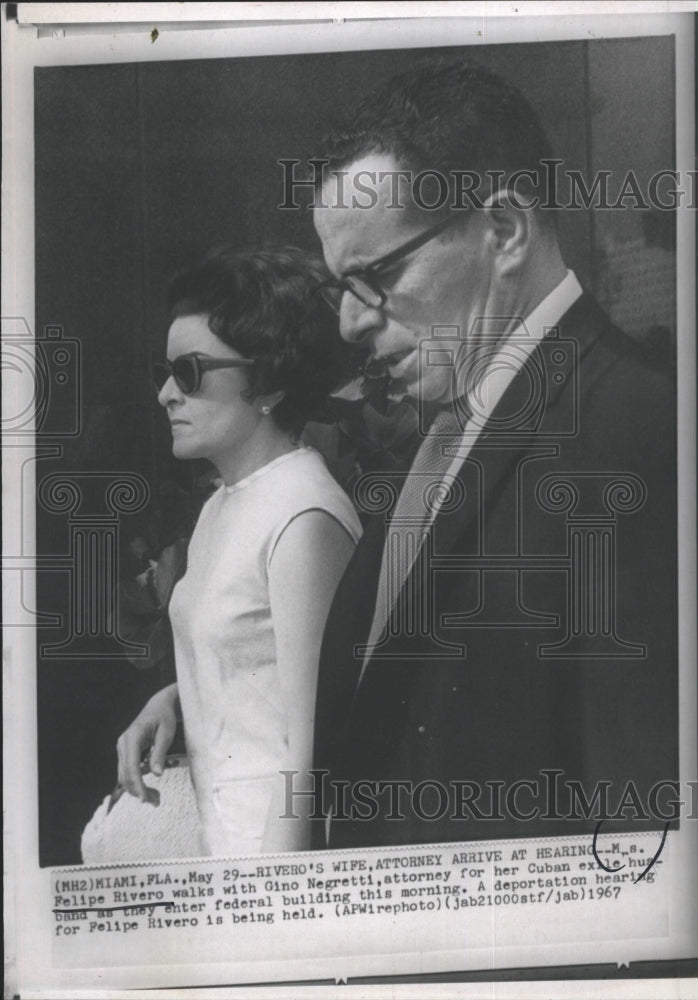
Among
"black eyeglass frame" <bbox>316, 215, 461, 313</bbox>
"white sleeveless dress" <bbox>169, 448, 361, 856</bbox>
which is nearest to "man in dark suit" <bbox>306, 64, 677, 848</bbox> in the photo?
"black eyeglass frame" <bbox>316, 215, 461, 313</bbox>

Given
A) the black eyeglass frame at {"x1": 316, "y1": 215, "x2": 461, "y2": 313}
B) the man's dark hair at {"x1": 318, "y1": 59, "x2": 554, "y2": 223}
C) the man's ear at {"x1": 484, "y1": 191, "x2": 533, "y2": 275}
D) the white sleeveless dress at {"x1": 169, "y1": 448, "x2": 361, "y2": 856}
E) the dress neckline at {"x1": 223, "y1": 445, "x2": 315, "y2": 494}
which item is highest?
the man's dark hair at {"x1": 318, "y1": 59, "x2": 554, "y2": 223}

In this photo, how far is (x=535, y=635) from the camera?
2.82 metres

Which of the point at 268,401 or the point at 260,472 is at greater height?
the point at 268,401

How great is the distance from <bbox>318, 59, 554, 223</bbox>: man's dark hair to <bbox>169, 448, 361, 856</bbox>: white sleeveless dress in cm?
70

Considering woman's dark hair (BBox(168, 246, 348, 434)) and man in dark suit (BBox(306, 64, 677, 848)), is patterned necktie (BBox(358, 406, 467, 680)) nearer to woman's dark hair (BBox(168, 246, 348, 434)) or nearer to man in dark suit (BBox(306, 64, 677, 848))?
man in dark suit (BBox(306, 64, 677, 848))

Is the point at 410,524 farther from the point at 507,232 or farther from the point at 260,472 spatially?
the point at 507,232

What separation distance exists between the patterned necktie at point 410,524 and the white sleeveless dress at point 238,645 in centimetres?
10

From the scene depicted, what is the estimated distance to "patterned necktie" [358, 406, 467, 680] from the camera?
2805mm

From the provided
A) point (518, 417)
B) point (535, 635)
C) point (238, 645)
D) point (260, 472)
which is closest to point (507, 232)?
point (518, 417)

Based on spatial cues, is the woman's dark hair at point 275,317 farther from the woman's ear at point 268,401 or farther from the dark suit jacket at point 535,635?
the dark suit jacket at point 535,635

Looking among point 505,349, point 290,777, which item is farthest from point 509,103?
point 290,777

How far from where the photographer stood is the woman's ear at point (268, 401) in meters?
2.83

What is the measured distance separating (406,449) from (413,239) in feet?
1.54

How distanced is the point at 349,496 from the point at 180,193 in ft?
2.55
